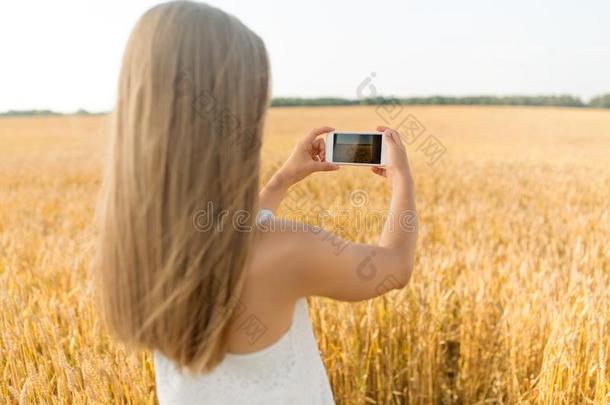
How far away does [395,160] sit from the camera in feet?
3.66

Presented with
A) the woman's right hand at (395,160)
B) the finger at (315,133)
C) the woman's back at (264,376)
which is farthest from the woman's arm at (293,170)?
the woman's back at (264,376)

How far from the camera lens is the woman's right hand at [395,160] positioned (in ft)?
3.59

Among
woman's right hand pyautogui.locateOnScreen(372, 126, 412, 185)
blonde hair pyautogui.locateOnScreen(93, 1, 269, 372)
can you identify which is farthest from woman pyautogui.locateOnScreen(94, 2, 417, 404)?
woman's right hand pyautogui.locateOnScreen(372, 126, 412, 185)

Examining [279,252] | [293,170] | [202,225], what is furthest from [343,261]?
[293,170]

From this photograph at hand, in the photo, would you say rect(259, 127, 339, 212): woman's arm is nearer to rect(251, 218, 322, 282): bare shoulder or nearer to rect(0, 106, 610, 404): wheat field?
rect(0, 106, 610, 404): wheat field

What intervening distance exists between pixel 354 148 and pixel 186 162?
0.56m

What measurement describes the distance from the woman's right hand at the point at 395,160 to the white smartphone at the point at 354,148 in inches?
3.8

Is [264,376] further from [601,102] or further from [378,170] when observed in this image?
[601,102]

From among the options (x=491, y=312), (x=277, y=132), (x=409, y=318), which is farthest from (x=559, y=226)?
(x=277, y=132)

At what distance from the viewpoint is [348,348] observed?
202cm

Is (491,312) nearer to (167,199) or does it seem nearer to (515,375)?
(515,375)

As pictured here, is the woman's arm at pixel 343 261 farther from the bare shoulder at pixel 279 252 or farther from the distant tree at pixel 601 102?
the distant tree at pixel 601 102

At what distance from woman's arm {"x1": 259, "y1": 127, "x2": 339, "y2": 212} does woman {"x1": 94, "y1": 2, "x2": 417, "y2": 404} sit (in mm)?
355

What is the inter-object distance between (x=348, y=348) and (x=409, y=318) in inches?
13.1
